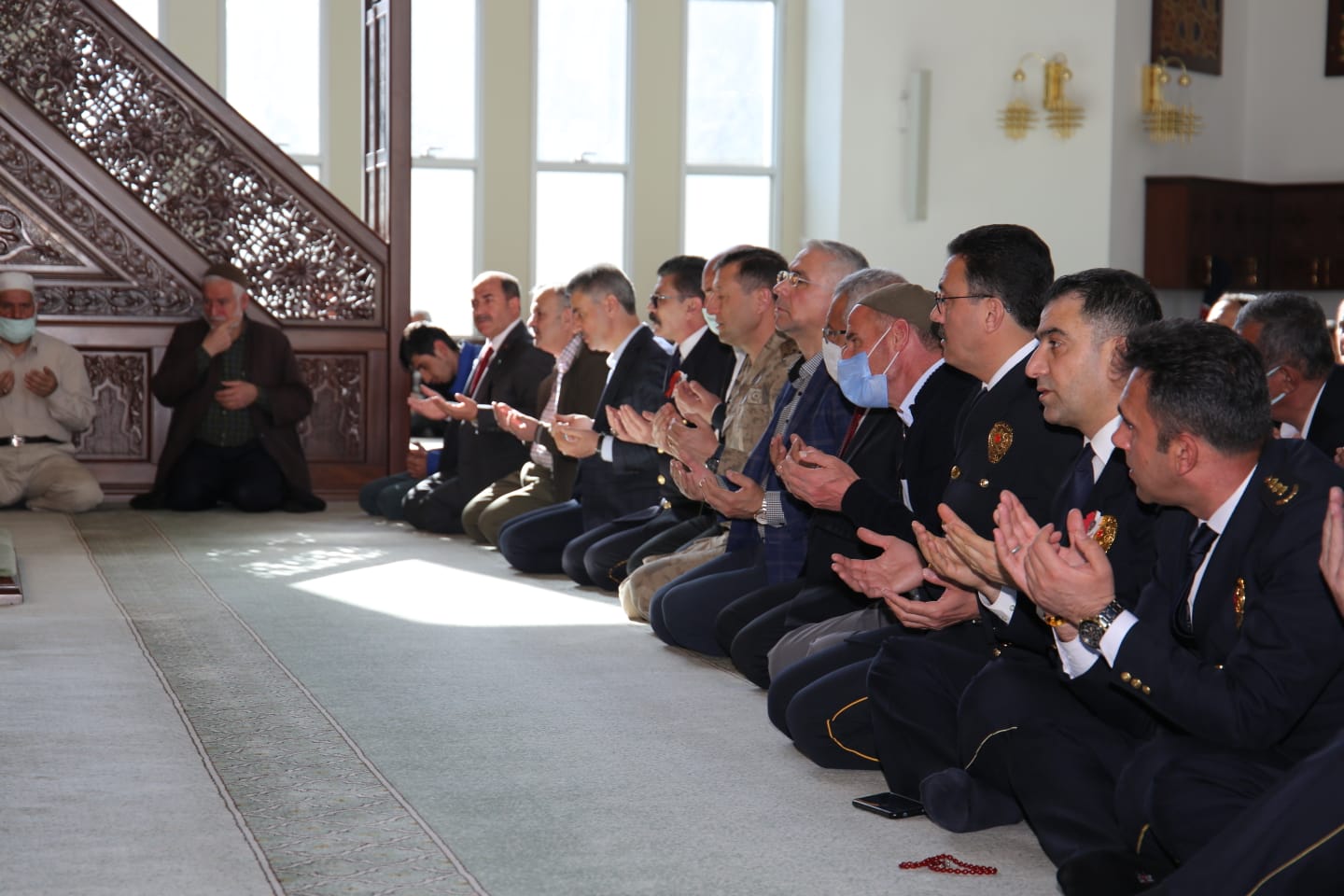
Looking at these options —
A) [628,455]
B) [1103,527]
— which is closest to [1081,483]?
[1103,527]

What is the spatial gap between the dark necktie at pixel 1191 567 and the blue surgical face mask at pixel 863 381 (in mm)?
1175

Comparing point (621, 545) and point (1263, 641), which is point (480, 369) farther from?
point (1263, 641)

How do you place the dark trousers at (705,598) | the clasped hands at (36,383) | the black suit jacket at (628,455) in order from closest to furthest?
the dark trousers at (705,598) < the black suit jacket at (628,455) < the clasped hands at (36,383)

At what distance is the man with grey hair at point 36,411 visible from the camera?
25.8 ft

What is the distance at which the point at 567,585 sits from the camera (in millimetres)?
6074

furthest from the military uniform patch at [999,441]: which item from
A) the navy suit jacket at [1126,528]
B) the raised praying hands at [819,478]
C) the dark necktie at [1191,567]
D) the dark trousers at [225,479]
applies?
the dark trousers at [225,479]

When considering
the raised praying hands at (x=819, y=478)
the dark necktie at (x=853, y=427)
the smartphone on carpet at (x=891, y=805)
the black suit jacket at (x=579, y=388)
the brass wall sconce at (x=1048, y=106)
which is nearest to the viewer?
the smartphone on carpet at (x=891, y=805)

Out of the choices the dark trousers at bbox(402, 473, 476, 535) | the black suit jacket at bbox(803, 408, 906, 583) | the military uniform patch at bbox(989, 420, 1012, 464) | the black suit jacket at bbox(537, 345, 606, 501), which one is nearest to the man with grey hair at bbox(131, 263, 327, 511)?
the dark trousers at bbox(402, 473, 476, 535)

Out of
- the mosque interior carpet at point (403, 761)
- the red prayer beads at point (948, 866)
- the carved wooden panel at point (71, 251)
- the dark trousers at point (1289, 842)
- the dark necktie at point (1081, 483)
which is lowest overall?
the mosque interior carpet at point (403, 761)

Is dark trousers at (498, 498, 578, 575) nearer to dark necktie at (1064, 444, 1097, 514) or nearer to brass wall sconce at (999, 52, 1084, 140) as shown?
dark necktie at (1064, 444, 1097, 514)

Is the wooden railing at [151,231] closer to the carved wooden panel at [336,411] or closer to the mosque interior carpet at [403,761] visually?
the carved wooden panel at [336,411]

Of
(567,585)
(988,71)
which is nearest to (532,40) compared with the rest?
(988,71)

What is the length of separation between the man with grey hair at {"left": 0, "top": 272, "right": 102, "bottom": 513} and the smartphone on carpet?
578cm

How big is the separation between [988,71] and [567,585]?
7760mm
